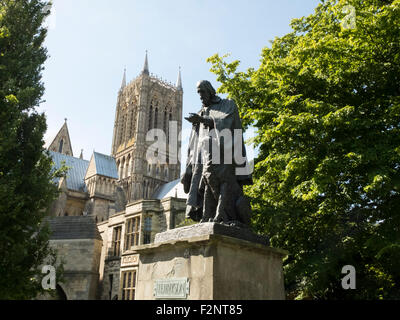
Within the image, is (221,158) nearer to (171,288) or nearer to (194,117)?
(194,117)

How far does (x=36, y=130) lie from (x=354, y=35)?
9.71 meters

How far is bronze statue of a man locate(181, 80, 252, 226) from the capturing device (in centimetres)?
509

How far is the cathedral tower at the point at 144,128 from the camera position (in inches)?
2466

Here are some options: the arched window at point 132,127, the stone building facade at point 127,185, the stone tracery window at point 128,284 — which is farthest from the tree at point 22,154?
the arched window at point 132,127

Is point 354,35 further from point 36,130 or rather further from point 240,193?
point 36,130

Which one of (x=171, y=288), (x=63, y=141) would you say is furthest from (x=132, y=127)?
(x=171, y=288)

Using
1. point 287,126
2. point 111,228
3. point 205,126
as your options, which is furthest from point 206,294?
point 111,228

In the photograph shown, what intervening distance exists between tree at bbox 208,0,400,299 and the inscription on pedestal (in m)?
5.21

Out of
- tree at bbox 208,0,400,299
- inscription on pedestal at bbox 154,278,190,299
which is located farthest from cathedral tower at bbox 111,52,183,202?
inscription on pedestal at bbox 154,278,190,299

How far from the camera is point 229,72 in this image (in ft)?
45.8

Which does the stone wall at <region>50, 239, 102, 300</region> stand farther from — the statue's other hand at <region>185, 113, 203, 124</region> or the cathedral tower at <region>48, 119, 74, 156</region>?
the cathedral tower at <region>48, 119, 74, 156</region>

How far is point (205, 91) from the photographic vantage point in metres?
5.70

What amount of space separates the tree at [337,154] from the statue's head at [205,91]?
4.24 m

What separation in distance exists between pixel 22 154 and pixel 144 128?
2196 inches
